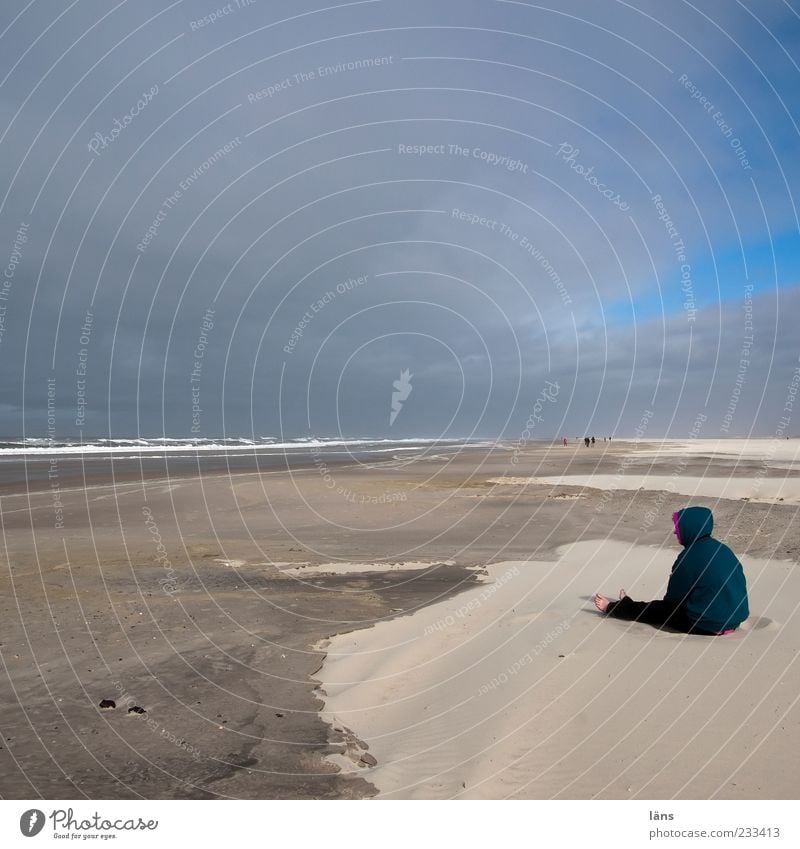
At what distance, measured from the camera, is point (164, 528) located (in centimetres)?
1609

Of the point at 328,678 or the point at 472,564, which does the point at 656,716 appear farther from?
the point at 472,564

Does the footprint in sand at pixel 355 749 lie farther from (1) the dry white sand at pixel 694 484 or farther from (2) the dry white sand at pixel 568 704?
(1) the dry white sand at pixel 694 484

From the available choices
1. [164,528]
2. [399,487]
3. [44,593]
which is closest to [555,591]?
[44,593]

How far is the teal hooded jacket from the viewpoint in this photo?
19.5ft

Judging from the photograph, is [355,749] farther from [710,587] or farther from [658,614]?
[710,587]

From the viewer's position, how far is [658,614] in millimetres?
6398

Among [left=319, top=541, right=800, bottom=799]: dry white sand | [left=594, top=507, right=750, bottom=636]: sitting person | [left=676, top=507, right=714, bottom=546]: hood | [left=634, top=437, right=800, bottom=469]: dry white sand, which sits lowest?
[left=319, top=541, right=800, bottom=799]: dry white sand

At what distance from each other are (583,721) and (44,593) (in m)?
8.45
